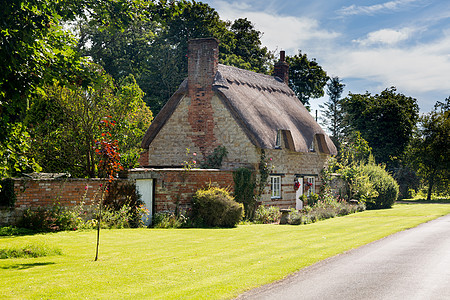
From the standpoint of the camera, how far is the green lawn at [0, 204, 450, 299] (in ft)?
25.7

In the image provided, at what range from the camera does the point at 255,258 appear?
11.0 metres

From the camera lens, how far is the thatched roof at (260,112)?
2330 cm

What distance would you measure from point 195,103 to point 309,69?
86.4 ft

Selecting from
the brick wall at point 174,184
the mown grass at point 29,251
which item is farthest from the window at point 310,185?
the mown grass at point 29,251

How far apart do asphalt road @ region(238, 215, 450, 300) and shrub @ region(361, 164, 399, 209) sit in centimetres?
1974

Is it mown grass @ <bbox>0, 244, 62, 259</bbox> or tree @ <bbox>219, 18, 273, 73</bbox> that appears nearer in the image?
mown grass @ <bbox>0, 244, 62, 259</bbox>

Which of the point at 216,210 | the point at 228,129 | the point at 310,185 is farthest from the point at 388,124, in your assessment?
the point at 216,210

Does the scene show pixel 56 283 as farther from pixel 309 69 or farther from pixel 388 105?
pixel 388 105

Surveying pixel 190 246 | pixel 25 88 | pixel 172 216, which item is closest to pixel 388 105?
pixel 172 216

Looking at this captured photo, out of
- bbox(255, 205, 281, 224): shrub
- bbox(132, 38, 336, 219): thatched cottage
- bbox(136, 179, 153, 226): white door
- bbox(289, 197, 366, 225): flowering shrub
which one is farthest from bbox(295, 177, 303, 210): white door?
bbox(136, 179, 153, 226): white door

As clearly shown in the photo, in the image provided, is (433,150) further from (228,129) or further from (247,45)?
(228,129)

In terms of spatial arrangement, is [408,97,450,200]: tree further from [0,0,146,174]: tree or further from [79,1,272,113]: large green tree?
[0,0,146,174]: tree

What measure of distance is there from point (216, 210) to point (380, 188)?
1817 cm

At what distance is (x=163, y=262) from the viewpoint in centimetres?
1025
